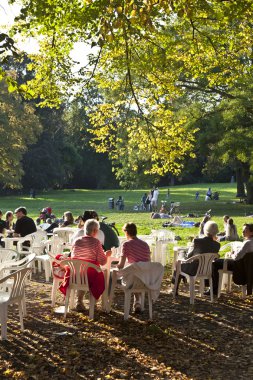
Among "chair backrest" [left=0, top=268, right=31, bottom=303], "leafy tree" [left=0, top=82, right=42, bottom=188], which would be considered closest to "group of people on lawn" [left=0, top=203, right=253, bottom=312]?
"chair backrest" [left=0, top=268, right=31, bottom=303]

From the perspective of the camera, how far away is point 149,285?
28.5 ft

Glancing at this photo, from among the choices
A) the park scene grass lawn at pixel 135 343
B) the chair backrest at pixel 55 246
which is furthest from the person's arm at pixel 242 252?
the chair backrest at pixel 55 246

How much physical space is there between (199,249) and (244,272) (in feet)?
2.75

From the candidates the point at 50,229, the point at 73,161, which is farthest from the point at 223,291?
the point at 73,161

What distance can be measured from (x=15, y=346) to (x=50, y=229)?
12516 millimetres

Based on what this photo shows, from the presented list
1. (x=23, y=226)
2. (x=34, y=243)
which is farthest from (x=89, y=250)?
(x=23, y=226)

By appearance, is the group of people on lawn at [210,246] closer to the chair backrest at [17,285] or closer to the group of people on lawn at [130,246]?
the group of people on lawn at [130,246]

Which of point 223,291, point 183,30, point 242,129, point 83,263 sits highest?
point 183,30

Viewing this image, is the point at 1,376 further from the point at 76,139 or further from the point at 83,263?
the point at 76,139

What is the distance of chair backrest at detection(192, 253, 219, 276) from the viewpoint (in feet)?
32.5

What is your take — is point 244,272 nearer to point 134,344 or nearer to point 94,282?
point 94,282

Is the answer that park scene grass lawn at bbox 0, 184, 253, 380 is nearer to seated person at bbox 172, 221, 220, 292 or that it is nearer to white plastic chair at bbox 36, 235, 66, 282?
seated person at bbox 172, 221, 220, 292

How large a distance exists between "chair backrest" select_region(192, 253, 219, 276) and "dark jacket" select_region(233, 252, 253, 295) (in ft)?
A: 1.41

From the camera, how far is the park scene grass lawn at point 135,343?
20.7 feet
